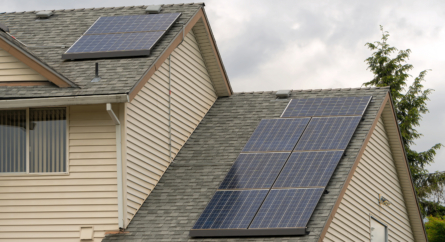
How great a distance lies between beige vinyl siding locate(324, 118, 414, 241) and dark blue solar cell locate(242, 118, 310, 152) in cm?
178

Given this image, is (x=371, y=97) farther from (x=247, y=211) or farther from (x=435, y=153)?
(x=435, y=153)

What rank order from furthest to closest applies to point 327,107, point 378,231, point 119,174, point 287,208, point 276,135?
point 327,107 → point 378,231 → point 276,135 → point 119,174 → point 287,208

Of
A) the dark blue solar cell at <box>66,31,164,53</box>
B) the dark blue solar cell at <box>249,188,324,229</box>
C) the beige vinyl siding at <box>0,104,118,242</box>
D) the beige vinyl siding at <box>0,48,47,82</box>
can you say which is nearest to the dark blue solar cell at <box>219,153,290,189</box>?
the dark blue solar cell at <box>249,188,324,229</box>

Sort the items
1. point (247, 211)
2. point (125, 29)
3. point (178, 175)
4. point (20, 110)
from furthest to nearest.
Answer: point (125, 29)
point (178, 175)
point (20, 110)
point (247, 211)

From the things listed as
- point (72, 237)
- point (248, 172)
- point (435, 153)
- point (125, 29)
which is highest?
point (435, 153)

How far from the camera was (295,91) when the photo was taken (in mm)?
19391

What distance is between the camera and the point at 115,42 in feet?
54.6

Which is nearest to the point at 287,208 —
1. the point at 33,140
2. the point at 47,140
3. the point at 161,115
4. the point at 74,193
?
the point at 161,115

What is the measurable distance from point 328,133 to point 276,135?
52.5 inches

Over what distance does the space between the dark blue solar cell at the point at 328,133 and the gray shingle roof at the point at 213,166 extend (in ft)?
0.72

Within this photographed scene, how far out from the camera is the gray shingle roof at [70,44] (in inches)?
572

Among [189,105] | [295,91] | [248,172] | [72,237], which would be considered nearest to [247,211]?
[248,172]

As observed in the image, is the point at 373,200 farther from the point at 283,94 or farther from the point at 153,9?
the point at 153,9

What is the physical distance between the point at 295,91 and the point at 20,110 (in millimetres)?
8171
